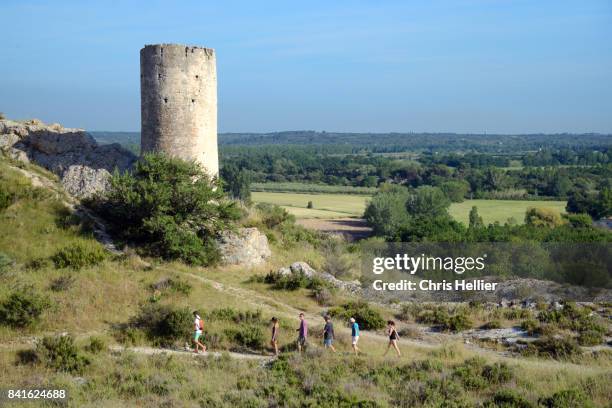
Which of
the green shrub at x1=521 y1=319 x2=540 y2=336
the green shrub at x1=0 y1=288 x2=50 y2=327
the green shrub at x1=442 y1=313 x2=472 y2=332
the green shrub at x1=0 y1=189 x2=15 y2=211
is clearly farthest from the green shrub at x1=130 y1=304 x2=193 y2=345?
the green shrub at x1=521 y1=319 x2=540 y2=336

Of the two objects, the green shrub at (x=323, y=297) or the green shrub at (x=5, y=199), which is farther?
the green shrub at (x=5, y=199)

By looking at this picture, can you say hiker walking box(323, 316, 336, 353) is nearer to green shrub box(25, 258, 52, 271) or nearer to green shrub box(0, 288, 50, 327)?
green shrub box(0, 288, 50, 327)

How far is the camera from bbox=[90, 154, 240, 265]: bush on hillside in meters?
17.1

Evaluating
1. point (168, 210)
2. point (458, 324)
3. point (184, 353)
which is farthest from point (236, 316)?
point (458, 324)

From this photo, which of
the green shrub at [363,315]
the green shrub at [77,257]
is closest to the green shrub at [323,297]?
the green shrub at [363,315]

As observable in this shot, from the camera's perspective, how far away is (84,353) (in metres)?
11.8

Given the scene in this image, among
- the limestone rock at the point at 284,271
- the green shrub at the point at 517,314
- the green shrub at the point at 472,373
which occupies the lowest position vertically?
the green shrub at the point at 517,314

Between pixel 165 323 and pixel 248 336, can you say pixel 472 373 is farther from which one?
pixel 165 323

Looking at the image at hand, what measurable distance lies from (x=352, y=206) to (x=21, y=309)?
51.9 meters

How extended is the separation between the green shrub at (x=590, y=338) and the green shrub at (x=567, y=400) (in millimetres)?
4416

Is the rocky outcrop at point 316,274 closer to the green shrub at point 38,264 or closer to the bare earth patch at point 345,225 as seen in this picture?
the green shrub at point 38,264

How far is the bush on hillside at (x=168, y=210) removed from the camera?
17141 millimetres

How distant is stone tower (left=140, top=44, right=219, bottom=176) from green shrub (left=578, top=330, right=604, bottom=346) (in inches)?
427

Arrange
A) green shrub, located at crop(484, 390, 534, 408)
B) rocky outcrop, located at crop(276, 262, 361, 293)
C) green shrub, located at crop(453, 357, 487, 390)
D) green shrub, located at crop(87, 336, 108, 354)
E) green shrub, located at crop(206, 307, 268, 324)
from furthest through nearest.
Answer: rocky outcrop, located at crop(276, 262, 361, 293) → green shrub, located at crop(206, 307, 268, 324) → green shrub, located at crop(87, 336, 108, 354) → green shrub, located at crop(453, 357, 487, 390) → green shrub, located at crop(484, 390, 534, 408)
